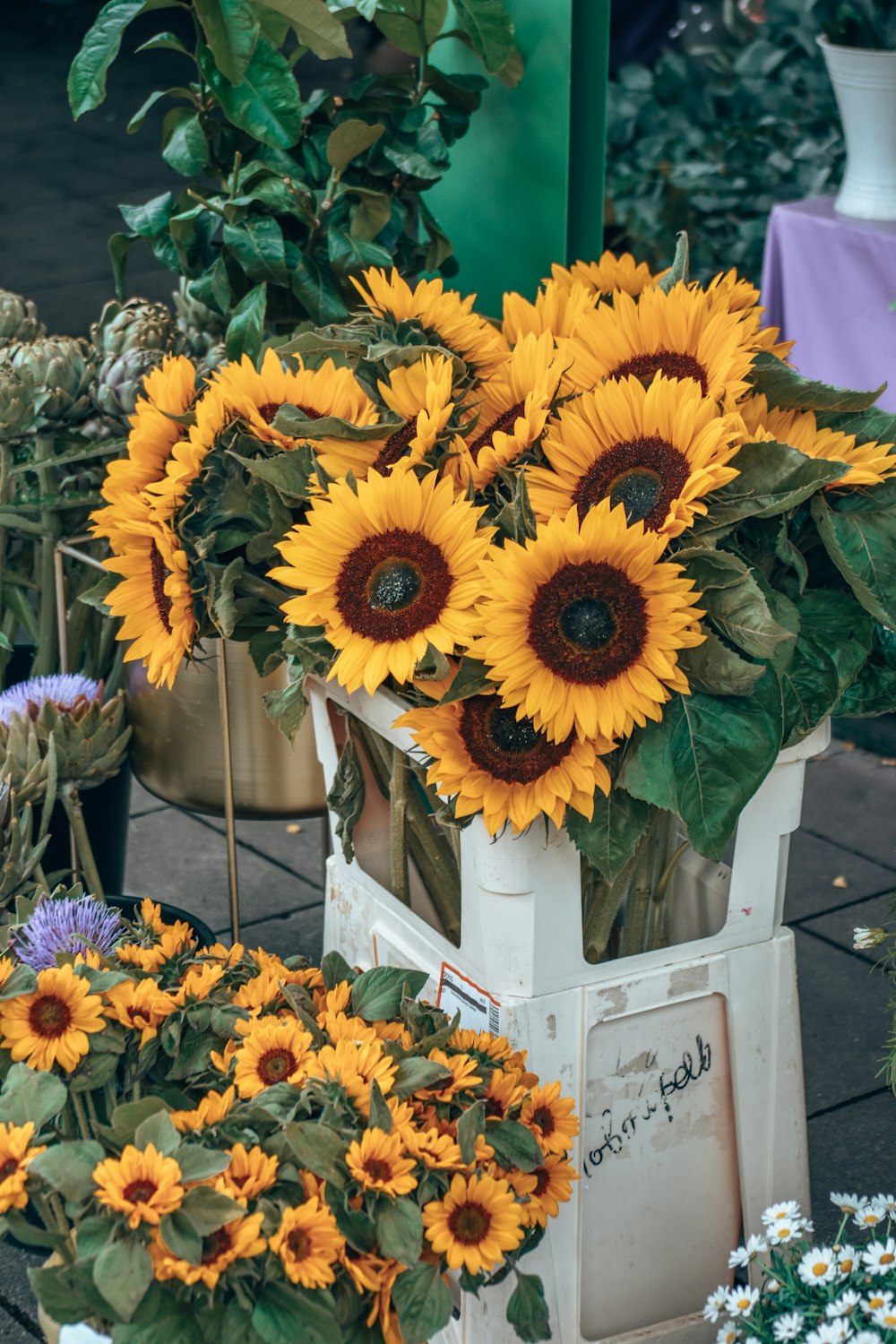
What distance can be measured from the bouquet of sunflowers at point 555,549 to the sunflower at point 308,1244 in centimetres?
33

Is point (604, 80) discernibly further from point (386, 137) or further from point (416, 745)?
point (416, 745)

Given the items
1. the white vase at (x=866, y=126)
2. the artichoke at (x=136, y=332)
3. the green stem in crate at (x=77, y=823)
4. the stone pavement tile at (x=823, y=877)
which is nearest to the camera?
the green stem in crate at (x=77, y=823)

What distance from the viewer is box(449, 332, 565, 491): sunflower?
130 centimetres

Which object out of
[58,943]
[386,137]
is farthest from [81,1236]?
[386,137]

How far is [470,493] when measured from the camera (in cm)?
126

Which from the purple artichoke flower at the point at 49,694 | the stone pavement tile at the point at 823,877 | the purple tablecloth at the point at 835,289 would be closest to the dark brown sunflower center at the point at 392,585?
the purple artichoke flower at the point at 49,694

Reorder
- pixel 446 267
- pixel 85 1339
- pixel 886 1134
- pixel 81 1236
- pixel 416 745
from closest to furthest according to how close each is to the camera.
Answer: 1. pixel 81 1236
2. pixel 85 1339
3. pixel 416 745
4. pixel 886 1134
5. pixel 446 267

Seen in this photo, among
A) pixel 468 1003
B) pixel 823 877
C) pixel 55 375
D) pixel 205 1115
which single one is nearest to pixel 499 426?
pixel 468 1003

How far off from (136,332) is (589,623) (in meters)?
0.91

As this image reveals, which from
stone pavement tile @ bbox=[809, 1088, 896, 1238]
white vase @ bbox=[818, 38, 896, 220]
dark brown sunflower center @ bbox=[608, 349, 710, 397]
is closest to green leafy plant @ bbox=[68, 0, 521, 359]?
dark brown sunflower center @ bbox=[608, 349, 710, 397]

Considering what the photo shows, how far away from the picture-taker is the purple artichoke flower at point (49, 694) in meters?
1.78

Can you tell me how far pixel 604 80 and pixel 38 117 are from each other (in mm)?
7453

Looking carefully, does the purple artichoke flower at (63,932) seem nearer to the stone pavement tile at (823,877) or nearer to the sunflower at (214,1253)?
the sunflower at (214,1253)

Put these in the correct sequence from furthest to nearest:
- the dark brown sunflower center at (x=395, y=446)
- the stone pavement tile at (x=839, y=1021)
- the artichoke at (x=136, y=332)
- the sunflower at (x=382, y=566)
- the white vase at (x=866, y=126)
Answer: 1. the white vase at (x=866, y=126)
2. the stone pavement tile at (x=839, y=1021)
3. the artichoke at (x=136, y=332)
4. the dark brown sunflower center at (x=395, y=446)
5. the sunflower at (x=382, y=566)
